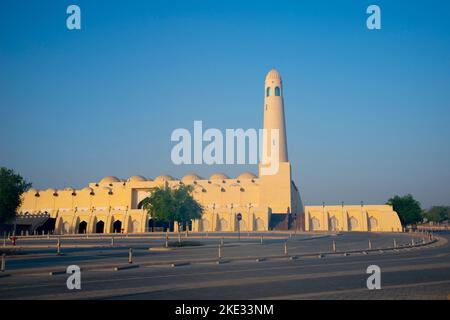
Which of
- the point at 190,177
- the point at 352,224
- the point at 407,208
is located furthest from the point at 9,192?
the point at 407,208

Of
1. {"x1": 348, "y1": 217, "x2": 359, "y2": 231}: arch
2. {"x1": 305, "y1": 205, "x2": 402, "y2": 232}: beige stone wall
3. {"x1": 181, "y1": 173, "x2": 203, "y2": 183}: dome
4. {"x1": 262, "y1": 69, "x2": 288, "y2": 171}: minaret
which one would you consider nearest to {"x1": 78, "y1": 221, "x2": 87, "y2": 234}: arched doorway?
{"x1": 181, "y1": 173, "x2": 203, "y2": 183}: dome

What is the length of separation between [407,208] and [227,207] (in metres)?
37.6

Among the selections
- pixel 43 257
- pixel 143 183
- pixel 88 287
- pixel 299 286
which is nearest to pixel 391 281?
pixel 299 286

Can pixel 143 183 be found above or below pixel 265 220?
above

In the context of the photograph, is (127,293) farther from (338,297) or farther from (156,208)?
(156,208)

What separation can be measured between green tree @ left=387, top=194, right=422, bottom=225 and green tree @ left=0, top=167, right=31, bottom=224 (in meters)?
75.8

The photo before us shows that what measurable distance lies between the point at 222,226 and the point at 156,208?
3738cm

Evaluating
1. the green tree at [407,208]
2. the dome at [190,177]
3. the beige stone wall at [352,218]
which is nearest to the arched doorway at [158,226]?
the dome at [190,177]

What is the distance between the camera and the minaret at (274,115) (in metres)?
86.6

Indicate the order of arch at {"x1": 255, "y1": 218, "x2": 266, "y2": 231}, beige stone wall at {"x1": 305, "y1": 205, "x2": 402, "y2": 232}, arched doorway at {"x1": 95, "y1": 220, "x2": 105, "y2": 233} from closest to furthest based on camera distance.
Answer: beige stone wall at {"x1": 305, "y1": 205, "x2": 402, "y2": 232}
arch at {"x1": 255, "y1": 218, "x2": 266, "y2": 231}
arched doorway at {"x1": 95, "y1": 220, "x2": 105, "y2": 233}

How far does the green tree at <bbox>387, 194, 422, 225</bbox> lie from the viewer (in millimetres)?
85312

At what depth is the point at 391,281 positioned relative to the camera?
13234mm

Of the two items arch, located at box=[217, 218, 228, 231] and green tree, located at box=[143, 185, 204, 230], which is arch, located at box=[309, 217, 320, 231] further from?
green tree, located at box=[143, 185, 204, 230]
